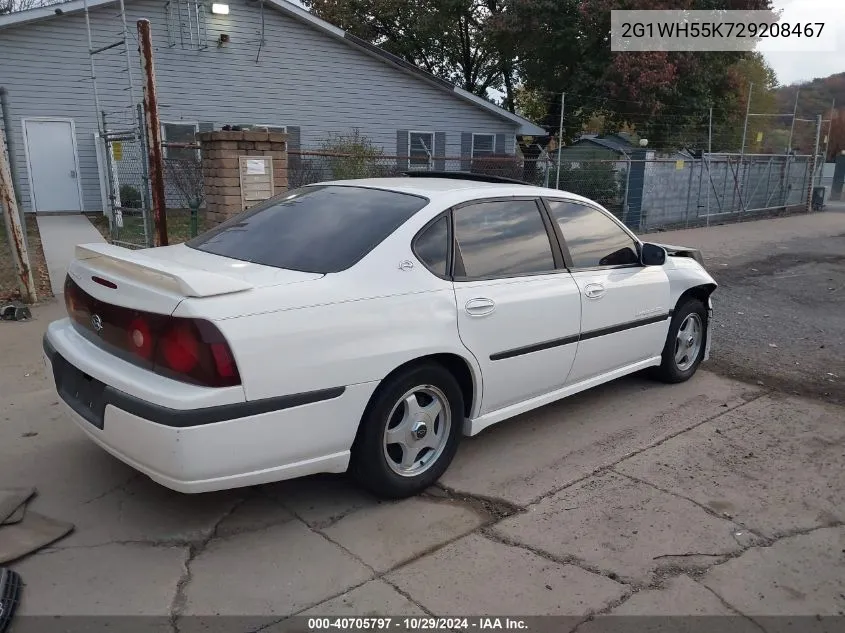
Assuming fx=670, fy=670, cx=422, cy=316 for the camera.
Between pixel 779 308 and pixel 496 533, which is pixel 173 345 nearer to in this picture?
pixel 496 533

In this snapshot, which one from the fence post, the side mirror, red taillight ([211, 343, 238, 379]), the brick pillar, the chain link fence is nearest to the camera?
red taillight ([211, 343, 238, 379])

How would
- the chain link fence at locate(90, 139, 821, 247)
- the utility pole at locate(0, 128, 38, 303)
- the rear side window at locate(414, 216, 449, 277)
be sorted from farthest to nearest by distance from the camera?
the chain link fence at locate(90, 139, 821, 247)
the utility pole at locate(0, 128, 38, 303)
the rear side window at locate(414, 216, 449, 277)

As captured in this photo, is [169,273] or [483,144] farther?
[483,144]

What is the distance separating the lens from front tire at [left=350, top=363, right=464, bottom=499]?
318 centimetres

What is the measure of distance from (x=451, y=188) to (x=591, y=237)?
1.10 meters

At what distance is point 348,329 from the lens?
9.82 feet

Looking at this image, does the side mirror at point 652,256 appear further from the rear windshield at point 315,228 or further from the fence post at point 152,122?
the fence post at point 152,122

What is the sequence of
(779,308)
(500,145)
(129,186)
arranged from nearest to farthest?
(779,308)
(129,186)
(500,145)

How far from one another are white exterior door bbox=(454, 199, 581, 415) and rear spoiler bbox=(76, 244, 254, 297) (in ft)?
3.92

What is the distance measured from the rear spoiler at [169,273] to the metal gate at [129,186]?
5.62 m

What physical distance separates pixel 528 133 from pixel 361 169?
1144 cm

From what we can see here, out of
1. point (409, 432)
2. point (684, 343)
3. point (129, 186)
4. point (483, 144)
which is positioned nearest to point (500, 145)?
point (483, 144)

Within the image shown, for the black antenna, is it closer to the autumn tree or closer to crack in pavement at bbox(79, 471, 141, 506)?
crack in pavement at bbox(79, 471, 141, 506)

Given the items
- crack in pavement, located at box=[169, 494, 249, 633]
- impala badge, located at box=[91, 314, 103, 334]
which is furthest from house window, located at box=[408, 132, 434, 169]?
crack in pavement, located at box=[169, 494, 249, 633]
